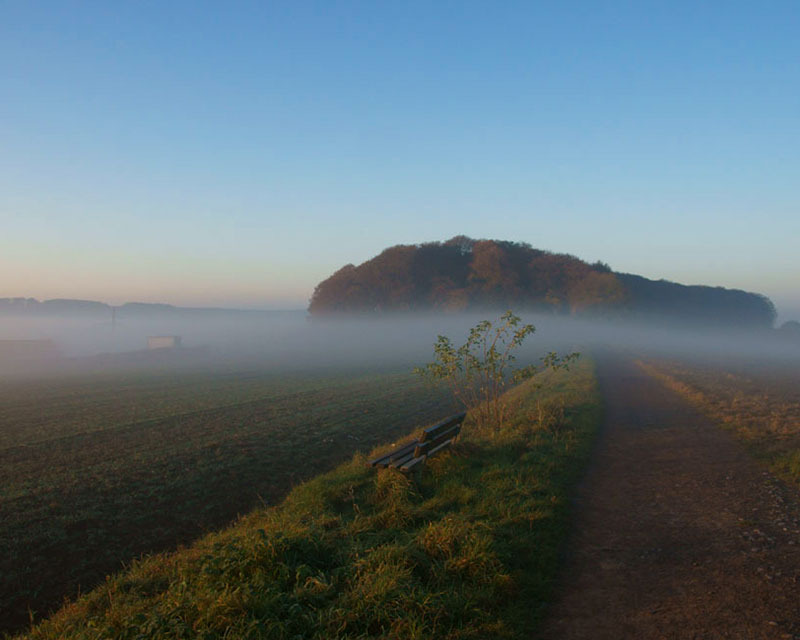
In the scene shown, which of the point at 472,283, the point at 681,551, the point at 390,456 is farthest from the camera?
the point at 472,283

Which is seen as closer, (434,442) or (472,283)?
(434,442)

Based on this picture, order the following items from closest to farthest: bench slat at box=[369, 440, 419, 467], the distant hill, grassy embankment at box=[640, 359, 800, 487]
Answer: bench slat at box=[369, 440, 419, 467]
grassy embankment at box=[640, 359, 800, 487]
the distant hill

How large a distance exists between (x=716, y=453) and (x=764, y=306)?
156411mm

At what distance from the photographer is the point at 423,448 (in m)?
7.80

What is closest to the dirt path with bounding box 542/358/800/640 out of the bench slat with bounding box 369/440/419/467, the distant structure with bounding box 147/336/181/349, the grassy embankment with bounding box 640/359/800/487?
the grassy embankment with bounding box 640/359/800/487

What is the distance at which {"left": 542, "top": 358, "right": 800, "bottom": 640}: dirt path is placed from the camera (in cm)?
397

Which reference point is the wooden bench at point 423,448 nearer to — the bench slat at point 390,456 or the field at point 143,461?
the bench slat at point 390,456

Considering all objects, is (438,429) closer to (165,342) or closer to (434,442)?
(434,442)

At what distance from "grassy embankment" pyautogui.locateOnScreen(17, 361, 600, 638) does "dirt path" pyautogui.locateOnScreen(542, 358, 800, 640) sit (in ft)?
1.29

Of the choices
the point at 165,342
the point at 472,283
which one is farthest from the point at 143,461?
the point at 472,283

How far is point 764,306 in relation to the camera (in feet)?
443

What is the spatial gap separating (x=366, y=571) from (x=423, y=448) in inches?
135

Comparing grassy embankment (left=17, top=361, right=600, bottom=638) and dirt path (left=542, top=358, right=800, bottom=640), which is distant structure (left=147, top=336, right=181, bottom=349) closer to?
grassy embankment (left=17, top=361, right=600, bottom=638)

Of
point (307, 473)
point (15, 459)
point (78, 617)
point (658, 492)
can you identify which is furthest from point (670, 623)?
point (15, 459)
